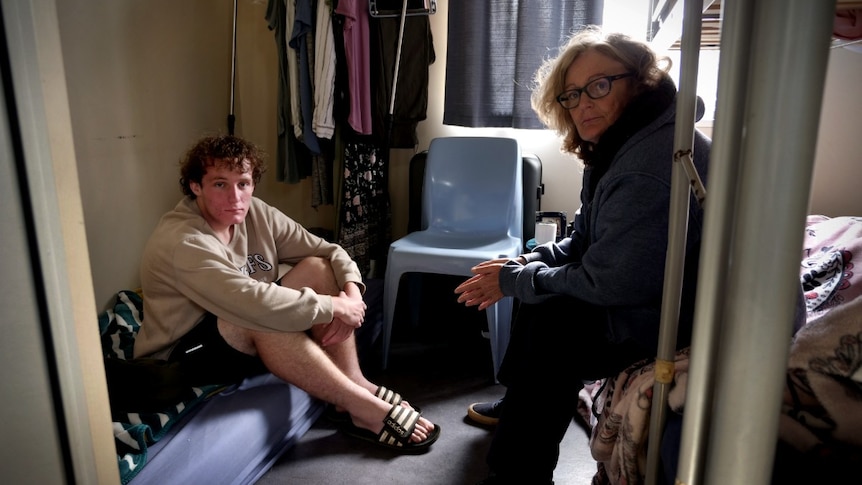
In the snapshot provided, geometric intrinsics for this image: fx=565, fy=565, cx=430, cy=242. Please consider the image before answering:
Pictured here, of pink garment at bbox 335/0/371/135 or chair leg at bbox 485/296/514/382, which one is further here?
pink garment at bbox 335/0/371/135

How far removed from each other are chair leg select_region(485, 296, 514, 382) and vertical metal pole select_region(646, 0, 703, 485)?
1.09m

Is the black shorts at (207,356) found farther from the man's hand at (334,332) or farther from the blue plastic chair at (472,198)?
the blue plastic chair at (472,198)

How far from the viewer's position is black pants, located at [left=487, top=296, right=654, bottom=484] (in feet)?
3.90

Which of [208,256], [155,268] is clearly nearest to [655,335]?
[208,256]

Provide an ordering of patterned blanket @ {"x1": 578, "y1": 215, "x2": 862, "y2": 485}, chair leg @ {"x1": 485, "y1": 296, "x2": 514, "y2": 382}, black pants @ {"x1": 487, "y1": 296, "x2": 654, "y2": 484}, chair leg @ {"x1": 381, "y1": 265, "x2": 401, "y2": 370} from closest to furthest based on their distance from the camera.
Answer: patterned blanket @ {"x1": 578, "y1": 215, "x2": 862, "y2": 485}, black pants @ {"x1": 487, "y1": 296, "x2": 654, "y2": 484}, chair leg @ {"x1": 485, "y1": 296, "x2": 514, "y2": 382}, chair leg @ {"x1": 381, "y1": 265, "x2": 401, "y2": 370}

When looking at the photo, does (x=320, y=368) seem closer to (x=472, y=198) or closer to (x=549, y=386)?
(x=549, y=386)

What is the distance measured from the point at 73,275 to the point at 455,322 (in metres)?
2.07

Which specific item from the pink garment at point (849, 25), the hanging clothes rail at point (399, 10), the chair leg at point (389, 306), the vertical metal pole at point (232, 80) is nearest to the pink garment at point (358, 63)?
the hanging clothes rail at point (399, 10)

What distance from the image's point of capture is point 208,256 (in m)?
1.47

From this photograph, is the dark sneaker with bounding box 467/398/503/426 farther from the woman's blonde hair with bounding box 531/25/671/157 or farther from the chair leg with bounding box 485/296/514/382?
the woman's blonde hair with bounding box 531/25/671/157

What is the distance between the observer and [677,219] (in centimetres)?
78

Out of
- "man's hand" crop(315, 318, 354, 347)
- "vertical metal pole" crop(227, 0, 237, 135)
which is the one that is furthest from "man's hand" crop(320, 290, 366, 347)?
"vertical metal pole" crop(227, 0, 237, 135)

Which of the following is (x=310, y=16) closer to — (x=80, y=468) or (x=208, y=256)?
(x=208, y=256)

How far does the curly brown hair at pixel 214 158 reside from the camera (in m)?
1.57
